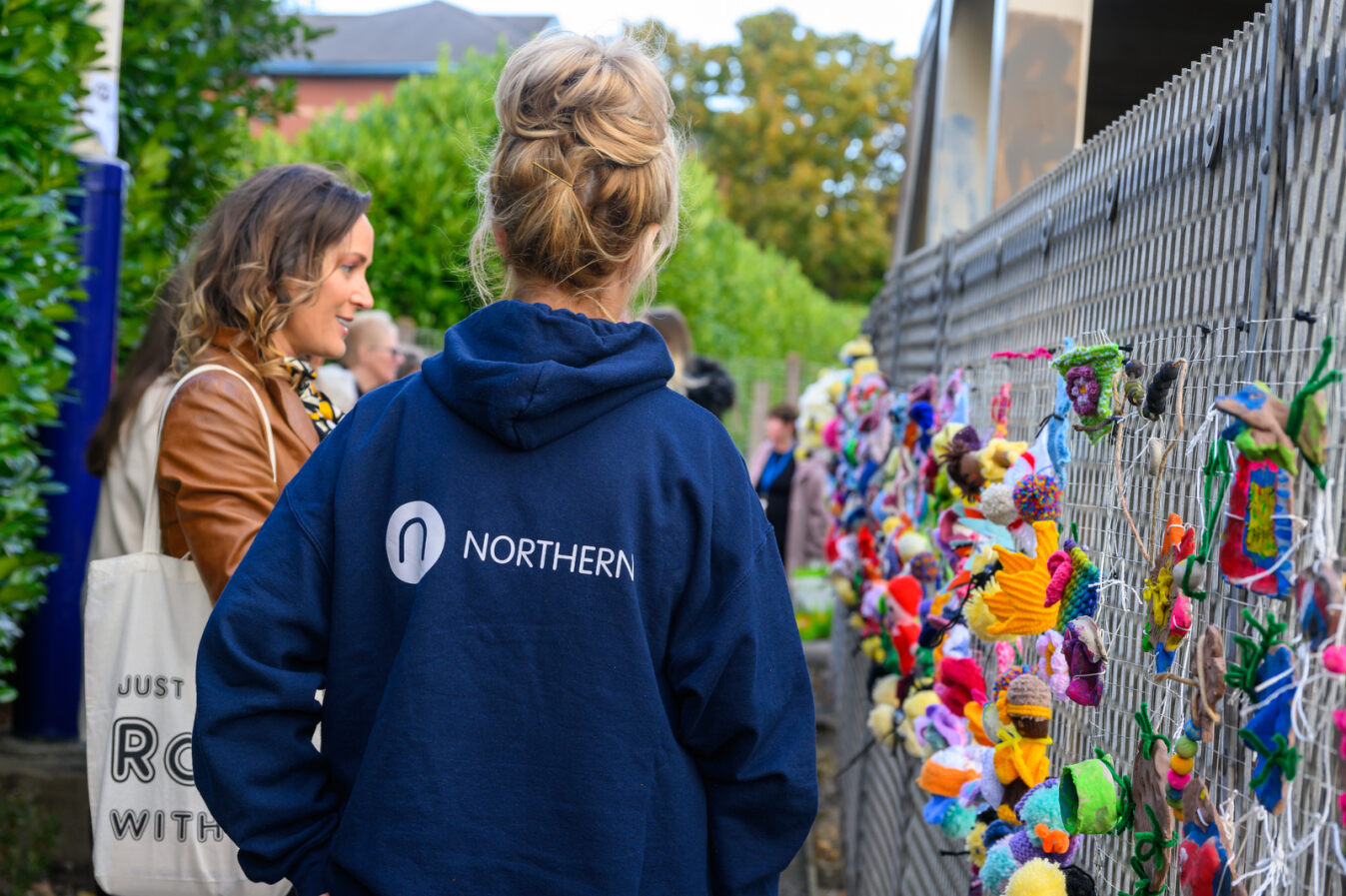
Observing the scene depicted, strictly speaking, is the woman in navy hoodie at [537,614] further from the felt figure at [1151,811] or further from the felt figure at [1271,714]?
the felt figure at [1271,714]

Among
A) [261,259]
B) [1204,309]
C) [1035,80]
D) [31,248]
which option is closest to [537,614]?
[1204,309]

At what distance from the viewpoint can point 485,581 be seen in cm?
139

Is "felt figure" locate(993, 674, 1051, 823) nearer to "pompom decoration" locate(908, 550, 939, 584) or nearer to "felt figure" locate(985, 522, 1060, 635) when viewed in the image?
"felt figure" locate(985, 522, 1060, 635)

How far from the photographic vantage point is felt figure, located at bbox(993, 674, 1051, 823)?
1666mm

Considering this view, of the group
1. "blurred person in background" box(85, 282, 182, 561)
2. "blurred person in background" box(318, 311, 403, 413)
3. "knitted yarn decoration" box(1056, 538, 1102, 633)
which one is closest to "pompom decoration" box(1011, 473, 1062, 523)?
"knitted yarn decoration" box(1056, 538, 1102, 633)

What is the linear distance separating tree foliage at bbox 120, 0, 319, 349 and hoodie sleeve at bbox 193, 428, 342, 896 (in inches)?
141

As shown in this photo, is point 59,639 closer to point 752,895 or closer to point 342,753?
point 342,753

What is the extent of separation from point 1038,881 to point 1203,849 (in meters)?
0.42

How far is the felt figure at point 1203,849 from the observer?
113 cm

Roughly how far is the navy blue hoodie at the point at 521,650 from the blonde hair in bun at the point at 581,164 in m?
0.08

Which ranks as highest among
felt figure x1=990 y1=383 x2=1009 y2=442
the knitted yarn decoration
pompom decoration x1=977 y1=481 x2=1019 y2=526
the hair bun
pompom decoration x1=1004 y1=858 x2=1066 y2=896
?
the hair bun

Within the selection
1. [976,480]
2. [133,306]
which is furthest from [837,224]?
[976,480]

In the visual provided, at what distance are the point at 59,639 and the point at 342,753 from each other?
10.8ft

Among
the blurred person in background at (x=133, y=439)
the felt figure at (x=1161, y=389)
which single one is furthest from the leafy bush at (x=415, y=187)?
the felt figure at (x=1161, y=389)
